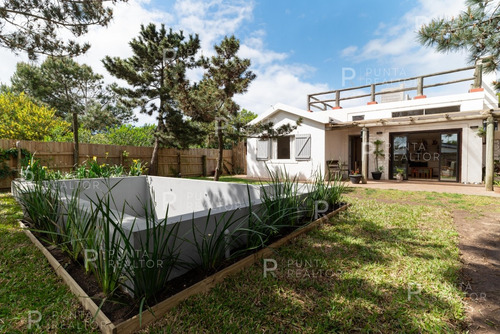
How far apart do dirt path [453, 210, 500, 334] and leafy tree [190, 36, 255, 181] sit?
246 inches

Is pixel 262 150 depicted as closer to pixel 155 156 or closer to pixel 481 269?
pixel 155 156

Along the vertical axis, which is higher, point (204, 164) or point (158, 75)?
point (158, 75)

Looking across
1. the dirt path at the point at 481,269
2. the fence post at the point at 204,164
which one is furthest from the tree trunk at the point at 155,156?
the dirt path at the point at 481,269

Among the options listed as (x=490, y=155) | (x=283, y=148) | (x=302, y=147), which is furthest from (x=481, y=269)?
(x=283, y=148)

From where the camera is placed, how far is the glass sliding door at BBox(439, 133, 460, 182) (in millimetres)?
8875

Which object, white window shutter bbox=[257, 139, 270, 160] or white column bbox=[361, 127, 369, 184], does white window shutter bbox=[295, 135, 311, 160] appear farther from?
white column bbox=[361, 127, 369, 184]

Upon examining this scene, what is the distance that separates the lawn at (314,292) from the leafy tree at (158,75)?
7.82 metres

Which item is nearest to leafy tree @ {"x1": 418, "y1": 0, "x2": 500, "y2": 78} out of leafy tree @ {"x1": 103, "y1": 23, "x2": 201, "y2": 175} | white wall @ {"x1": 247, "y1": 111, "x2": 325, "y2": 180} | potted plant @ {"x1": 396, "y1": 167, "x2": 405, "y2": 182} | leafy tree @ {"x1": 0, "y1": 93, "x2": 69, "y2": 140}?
white wall @ {"x1": 247, "y1": 111, "x2": 325, "y2": 180}

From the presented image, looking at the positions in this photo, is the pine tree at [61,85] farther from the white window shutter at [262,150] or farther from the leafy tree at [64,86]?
the white window shutter at [262,150]

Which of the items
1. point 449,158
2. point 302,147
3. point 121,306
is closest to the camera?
point 121,306

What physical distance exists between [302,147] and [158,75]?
7.21 meters

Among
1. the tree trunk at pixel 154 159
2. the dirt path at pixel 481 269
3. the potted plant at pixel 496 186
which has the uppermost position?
the tree trunk at pixel 154 159

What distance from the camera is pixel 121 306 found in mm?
1546

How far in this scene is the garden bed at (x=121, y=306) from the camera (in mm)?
1388
